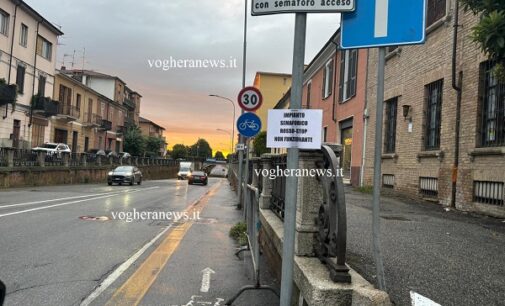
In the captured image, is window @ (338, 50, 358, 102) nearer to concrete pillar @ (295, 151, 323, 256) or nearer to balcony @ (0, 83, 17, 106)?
concrete pillar @ (295, 151, 323, 256)

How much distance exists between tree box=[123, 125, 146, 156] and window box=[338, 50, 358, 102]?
50199 mm

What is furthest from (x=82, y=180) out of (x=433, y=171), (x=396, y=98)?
(x=433, y=171)

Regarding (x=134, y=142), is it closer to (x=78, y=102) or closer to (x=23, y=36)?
(x=78, y=102)

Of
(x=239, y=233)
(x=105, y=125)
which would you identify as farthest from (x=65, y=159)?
(x=239, y=233)

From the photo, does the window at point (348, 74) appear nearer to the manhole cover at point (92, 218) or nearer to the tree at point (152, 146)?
the manhole cover at point (92, 218)

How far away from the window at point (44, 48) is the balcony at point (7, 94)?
22.0 feet

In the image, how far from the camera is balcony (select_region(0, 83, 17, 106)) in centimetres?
2998

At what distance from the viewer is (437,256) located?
19.5 ft

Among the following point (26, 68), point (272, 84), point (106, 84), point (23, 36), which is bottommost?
point (26, 68)

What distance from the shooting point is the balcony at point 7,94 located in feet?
98.4

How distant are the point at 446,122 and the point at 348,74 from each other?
11.6 meters

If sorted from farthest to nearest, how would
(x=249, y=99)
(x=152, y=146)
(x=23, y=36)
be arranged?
(x=152, y=146) → (x=23, y=36) → (x=249, y=99)

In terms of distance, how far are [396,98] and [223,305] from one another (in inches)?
530

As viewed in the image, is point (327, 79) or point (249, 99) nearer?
point (249, 99)
